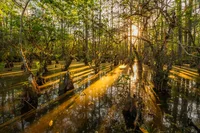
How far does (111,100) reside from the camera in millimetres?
6660

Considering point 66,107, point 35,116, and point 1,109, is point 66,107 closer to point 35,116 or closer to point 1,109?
point 35,116

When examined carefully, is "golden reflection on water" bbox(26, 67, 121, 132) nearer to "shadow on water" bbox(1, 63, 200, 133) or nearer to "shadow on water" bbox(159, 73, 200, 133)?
"shadow on water" bbox(1, 63, 200, 133)

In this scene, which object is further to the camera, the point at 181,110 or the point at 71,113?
the point at 181,110

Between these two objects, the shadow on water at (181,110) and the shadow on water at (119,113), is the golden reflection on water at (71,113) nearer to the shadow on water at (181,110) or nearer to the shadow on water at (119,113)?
the shadow on water at (119,113)

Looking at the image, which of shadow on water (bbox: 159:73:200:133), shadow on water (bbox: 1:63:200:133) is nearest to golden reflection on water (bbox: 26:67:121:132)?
shadow on water (bbox: 1:63:200:133)

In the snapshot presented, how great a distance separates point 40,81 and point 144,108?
647 centimetres

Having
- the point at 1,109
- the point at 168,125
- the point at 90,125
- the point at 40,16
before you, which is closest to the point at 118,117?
the point at 90,125

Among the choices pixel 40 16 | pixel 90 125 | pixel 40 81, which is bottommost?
pixel 90 125

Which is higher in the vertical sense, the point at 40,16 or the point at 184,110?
the point at 40,16

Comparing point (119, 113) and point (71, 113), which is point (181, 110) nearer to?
point (119, 113)

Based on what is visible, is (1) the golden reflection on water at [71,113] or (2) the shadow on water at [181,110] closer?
(2) the shadow on water at [181,110]

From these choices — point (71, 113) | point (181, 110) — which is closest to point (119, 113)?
point (71, 113)

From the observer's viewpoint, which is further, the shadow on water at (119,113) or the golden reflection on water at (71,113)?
the golden reflection on water at (71,113)

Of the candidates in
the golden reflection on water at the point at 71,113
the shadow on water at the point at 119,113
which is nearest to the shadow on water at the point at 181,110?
the shadow on water at the point at 119,113
